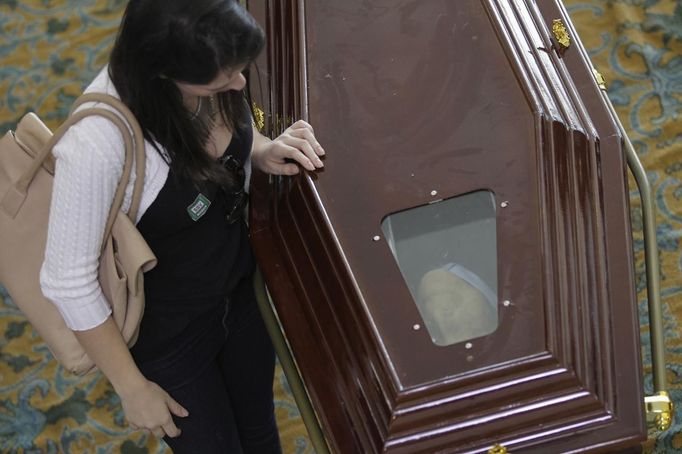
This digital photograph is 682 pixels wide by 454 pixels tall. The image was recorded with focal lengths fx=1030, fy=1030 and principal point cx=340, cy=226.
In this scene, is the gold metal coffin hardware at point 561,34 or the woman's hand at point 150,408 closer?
the woman's hand at point 150,408

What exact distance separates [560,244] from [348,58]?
18.9 inches

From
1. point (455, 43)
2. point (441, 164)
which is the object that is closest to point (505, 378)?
point (441, 164)

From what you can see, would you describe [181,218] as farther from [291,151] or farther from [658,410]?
[658,410]

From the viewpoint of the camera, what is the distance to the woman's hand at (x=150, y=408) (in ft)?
4.85

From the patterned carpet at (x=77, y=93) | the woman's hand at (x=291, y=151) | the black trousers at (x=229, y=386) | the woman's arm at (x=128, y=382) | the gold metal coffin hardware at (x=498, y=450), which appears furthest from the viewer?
the patterned carpet at (x=77, y=93)

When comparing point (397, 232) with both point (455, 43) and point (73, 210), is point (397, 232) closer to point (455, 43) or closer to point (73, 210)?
point (455, 43)

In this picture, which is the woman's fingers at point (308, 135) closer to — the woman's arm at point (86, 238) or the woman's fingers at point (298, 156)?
the woman's fingers at point (298, 156)

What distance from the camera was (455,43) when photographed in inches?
62.4

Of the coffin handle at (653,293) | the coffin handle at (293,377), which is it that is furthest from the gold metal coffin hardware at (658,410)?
the coffin handle at (293,377)

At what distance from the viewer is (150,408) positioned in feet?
4.94

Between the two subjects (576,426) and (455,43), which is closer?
(576,426)

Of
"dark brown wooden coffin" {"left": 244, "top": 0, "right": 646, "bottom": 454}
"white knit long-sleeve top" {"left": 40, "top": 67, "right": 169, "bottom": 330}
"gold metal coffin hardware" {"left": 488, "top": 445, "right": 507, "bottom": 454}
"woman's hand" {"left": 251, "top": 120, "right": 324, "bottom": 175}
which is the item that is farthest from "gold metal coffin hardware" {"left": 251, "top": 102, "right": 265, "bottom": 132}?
"gold metal coffin hardware" {"left": 488, "top": 445, "right": 507, "bottom": 454}

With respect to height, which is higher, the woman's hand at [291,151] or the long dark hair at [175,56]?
the long dark hair at [175,56]

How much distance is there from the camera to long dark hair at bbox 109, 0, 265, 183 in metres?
1.27
